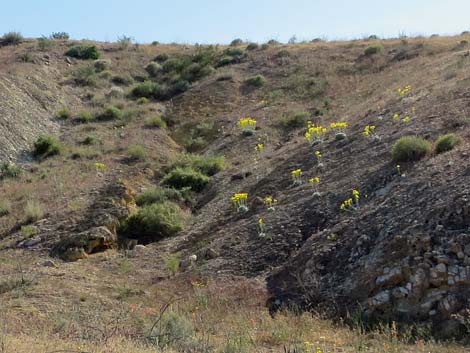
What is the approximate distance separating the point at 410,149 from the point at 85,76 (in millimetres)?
18367

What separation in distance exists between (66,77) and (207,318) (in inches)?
784

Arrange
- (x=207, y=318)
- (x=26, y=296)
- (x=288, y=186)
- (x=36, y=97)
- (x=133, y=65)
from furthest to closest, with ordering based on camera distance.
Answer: (x=133, y=65) < (x=36, y=97) < (x=288, y=186) < (x=26, y=296) < (x=207, y=318)

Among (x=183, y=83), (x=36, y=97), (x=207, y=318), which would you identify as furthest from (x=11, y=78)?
(x=207, y=318)

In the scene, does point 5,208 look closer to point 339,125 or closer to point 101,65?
point 339,125

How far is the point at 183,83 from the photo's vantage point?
25703 millimetres

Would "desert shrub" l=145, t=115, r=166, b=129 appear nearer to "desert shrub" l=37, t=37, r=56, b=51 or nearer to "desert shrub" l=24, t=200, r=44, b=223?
"desert shrub" l=24, t=200, r=44, b=223

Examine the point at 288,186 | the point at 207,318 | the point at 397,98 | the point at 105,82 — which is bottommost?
the point at 207,318

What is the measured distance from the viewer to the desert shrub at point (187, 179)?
1605cm

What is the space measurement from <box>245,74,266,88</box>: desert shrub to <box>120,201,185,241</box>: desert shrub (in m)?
11.1

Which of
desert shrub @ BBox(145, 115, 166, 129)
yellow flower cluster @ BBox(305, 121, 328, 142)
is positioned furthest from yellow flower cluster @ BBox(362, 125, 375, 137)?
desert shrub @ BBox(145, 115, 166, 129)

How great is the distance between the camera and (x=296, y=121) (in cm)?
1939

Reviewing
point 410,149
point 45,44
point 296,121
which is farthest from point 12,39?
point 410,149

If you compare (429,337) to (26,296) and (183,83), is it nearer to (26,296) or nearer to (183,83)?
(26,296)

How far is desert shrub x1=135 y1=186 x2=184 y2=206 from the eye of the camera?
49.5 feet
